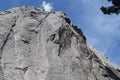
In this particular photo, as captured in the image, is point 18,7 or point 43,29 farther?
point 18,7

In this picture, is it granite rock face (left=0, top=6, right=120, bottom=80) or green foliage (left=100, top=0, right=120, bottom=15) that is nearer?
green foliage (left=100, top=0, right=120, bottom=15)

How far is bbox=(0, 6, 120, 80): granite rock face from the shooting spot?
111 feet

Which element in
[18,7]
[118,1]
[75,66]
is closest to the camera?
[118,1]

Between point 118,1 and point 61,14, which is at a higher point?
point 61,14

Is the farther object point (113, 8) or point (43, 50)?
point (43, 50)

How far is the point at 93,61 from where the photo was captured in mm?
38094

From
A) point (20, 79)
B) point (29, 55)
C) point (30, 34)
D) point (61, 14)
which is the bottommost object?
point (20, 79)

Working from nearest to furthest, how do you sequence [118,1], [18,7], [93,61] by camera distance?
[118,1] < [93,61] < [18,7]

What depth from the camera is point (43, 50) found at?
3616cm

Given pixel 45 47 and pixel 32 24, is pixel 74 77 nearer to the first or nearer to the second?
pixel 45 47

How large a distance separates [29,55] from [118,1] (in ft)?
28.1

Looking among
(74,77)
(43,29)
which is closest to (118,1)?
(74,77)

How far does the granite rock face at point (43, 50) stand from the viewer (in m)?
34.0

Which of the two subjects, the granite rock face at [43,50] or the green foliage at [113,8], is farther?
the granite rock face at [43,50]
